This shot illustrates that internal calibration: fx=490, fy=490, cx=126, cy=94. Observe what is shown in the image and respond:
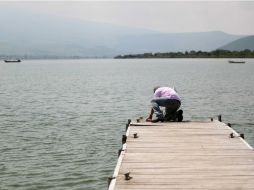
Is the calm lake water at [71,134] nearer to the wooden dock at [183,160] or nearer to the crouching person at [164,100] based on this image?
the wooden dock at [183,160]

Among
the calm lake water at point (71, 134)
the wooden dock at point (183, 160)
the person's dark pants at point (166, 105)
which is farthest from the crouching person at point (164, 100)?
the calm lake water at point (71, 134)

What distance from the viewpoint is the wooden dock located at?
10172 millimetres

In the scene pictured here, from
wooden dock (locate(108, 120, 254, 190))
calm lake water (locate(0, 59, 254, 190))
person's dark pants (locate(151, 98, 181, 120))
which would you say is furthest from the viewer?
person's dark pants (locate(151, 98, 181, 120))

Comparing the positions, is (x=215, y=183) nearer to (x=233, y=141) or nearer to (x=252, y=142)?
(x=233, y=141)

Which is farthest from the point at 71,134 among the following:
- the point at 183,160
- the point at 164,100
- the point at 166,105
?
the point at 183,160

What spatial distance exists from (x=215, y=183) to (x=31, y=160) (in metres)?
8.88

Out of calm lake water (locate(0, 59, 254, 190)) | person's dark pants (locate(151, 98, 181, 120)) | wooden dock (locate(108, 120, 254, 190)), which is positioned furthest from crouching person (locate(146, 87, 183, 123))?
calm lake water (locate(0, 59, 254, 190))

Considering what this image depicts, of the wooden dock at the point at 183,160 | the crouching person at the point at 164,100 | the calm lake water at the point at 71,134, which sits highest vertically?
the crouching person at the point at 164,100

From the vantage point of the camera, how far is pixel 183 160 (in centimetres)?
1217

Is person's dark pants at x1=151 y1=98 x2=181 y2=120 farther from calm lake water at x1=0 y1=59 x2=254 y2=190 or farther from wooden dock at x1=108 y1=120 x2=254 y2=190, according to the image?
calm lake water at x1=0 y1=59 x2=254 y2=190

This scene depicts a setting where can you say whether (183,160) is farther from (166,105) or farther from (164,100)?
(166,105)

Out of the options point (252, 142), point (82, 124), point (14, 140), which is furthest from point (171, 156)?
point (82, 124)

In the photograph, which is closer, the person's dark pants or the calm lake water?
the calm lake water

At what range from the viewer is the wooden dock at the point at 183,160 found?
33.4 ft
